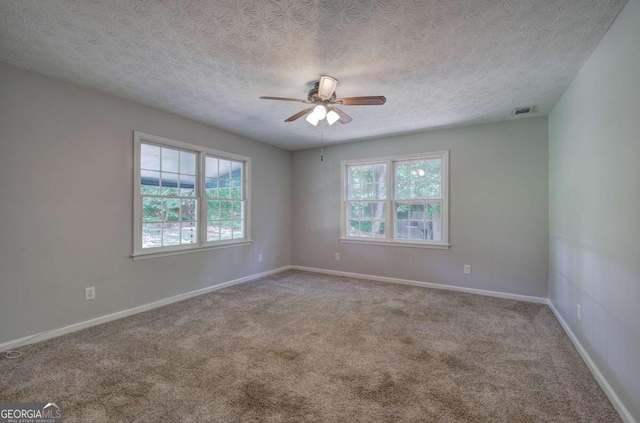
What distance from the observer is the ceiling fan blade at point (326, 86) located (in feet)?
8.40

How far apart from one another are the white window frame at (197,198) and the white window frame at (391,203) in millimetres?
1723

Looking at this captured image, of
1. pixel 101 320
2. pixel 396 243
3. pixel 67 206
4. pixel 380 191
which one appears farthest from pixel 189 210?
pixel 396 243

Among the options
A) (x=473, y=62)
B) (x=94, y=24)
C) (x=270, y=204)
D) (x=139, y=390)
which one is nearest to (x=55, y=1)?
(x=94, y=24)

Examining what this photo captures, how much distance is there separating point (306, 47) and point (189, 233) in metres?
2.99

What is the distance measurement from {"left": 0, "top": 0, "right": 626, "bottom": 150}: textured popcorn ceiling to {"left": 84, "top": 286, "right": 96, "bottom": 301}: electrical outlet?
211 centimetres

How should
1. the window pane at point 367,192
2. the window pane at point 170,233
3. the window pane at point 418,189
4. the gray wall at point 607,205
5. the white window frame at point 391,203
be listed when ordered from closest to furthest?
the gray wall at point 607,205 < the window pane at point 170,233 < the white window frame at point 391,203 < the window pane at point 418,189 < the window pane at point 367,192

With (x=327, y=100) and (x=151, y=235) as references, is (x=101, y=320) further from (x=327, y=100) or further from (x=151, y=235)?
(x=327, y=100)

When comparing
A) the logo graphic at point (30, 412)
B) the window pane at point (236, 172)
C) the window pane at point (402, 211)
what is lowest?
the logo graphic at point (30, 412)

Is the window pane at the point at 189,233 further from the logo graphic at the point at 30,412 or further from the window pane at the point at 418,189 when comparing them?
the window pane at the point at 418,189

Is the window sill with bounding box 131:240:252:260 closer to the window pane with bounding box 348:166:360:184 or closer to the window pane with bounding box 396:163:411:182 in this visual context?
the window pane with bounding box 348:166:360:184

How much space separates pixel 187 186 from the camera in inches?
159

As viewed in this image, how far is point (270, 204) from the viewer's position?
5438mm

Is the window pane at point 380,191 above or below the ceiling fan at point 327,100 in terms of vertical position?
below

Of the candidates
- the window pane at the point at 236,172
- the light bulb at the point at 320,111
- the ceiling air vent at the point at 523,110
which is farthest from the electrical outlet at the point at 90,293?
the ceiling air vent at the point at 523,110
